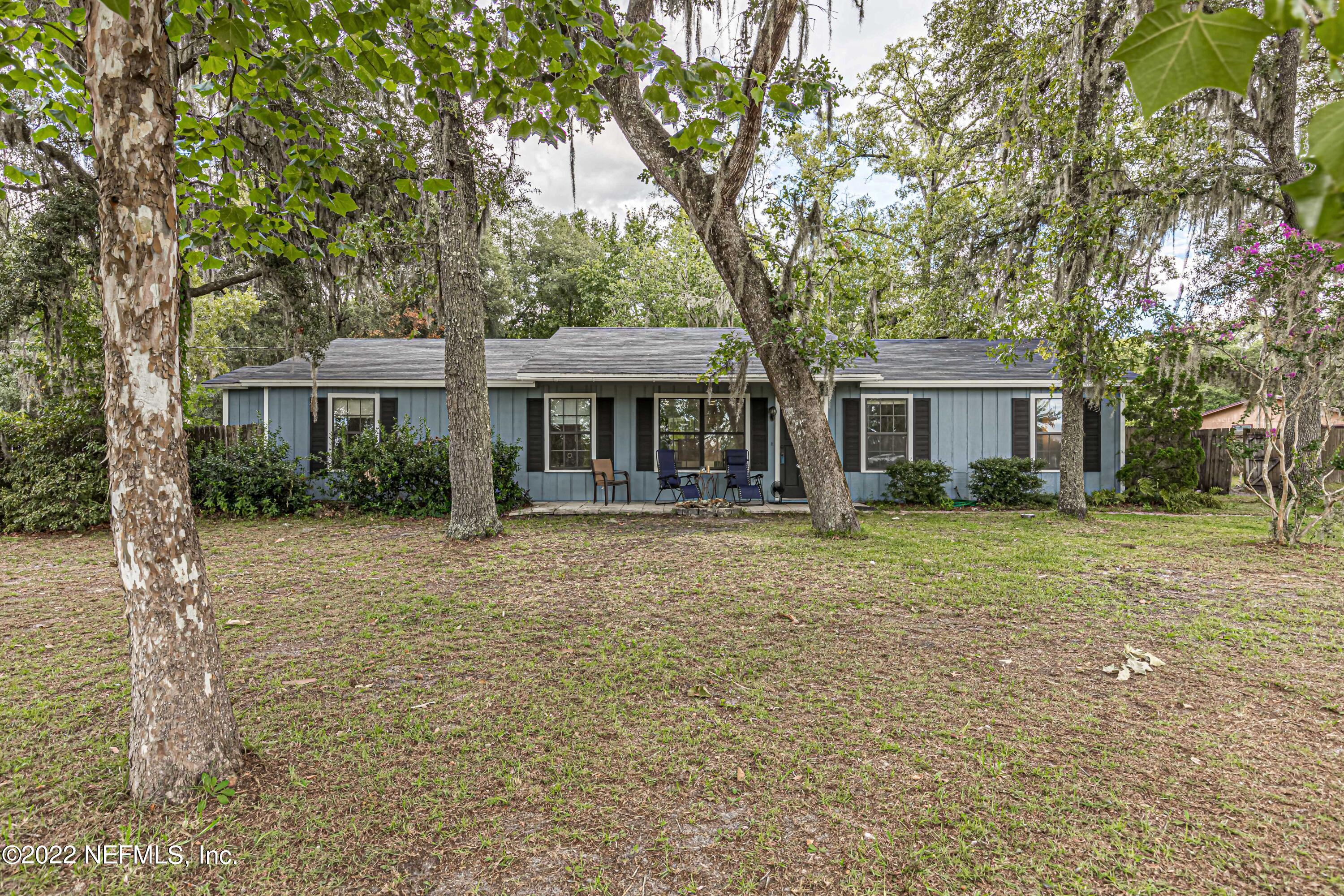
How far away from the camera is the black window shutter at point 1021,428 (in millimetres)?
11438

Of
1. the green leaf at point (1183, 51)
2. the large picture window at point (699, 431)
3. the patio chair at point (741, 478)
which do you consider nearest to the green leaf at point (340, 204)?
the green leaf at point (1183, 51)

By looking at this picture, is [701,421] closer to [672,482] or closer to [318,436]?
[672,482]

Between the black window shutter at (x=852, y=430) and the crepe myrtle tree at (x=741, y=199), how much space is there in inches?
140

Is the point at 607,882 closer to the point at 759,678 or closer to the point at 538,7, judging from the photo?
the point at 759,678

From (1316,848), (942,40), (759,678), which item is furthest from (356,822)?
(942,40)

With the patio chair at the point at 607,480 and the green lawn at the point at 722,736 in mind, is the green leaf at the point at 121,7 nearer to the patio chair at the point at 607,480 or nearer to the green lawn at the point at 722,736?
the green lawn at the point at 722,736

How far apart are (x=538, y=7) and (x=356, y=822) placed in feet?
12.0

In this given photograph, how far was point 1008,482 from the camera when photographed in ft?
35.7

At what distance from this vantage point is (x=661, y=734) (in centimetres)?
292

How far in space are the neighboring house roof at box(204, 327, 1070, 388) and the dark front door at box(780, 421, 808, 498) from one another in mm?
1421

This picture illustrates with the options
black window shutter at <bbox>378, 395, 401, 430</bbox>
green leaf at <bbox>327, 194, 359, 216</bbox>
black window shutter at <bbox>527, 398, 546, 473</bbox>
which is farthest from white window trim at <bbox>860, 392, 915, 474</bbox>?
green leaf at <bbox>327, 194, 359, 216</bbox>

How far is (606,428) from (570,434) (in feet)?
2.35

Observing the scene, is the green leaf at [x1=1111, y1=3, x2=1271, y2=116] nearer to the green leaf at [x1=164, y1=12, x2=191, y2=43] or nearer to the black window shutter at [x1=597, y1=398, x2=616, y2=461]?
the green leaf at [x1=164, y1=12, x2=191, y2=43]

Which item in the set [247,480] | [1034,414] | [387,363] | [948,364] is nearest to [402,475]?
[247,480]
